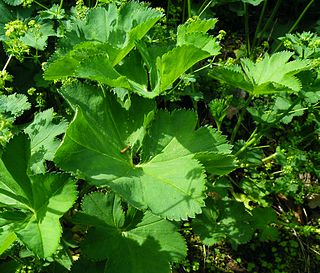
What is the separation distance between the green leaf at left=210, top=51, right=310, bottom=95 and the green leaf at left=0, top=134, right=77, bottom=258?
33.5 inches

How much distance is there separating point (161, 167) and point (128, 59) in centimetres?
50

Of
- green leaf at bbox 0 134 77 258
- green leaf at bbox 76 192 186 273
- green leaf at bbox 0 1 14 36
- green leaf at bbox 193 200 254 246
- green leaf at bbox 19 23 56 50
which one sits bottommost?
green leaf at bbox 193 200 254 246

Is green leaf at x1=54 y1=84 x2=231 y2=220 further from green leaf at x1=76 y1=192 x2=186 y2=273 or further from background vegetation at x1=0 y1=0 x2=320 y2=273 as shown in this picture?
green leaf at x1=76 y1=192 x2=186 y2=273

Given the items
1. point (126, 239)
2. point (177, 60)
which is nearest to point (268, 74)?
point (177, 60)

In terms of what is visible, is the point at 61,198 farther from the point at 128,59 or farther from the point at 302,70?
the point at 302,70

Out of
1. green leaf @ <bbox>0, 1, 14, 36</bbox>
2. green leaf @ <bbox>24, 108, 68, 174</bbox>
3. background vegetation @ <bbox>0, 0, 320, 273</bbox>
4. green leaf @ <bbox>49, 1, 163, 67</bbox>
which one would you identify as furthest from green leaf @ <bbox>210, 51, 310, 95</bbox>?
green leaf @ <bbox>0, 1, 14, 36</bbox>

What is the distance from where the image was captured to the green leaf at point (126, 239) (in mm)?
1993

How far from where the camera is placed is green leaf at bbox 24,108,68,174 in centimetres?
201

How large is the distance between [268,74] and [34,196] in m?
1.13

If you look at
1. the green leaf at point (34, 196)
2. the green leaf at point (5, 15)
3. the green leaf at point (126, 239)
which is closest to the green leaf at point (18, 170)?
the green leaf at point (34, 196)

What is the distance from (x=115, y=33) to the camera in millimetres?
2119

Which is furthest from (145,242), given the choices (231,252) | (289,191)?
(289,191)

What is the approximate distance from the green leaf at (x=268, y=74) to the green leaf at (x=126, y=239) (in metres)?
0.68

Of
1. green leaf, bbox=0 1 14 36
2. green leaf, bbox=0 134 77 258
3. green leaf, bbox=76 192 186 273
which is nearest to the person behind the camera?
green leaf, bbox=0 134 77 258
